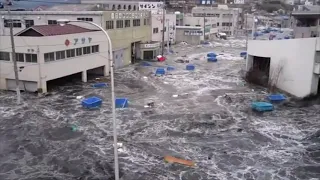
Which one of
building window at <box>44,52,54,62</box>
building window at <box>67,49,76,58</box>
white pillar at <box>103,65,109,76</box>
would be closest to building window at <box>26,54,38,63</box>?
building window at <box>44,52,54,62</box>

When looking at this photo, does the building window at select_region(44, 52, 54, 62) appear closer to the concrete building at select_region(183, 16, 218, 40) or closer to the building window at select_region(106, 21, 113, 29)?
the building window at select_region(106, 21, 113, 29)

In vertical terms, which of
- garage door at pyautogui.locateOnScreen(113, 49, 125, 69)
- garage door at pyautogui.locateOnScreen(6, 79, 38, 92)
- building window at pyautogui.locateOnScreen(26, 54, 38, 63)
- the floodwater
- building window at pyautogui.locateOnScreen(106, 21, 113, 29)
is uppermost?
building window at pyautogui.locateOnScreen(106, 21, 113, 29)

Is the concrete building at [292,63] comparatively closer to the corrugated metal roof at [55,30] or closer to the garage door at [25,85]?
the corrugated metal roof at [55,30]

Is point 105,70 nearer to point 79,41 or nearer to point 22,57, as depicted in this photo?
point 79,41

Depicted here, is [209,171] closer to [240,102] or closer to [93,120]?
[93,120]

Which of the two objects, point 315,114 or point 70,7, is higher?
point 70,7

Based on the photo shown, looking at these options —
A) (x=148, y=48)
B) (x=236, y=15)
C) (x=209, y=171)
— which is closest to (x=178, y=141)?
(x=209, y=171)
